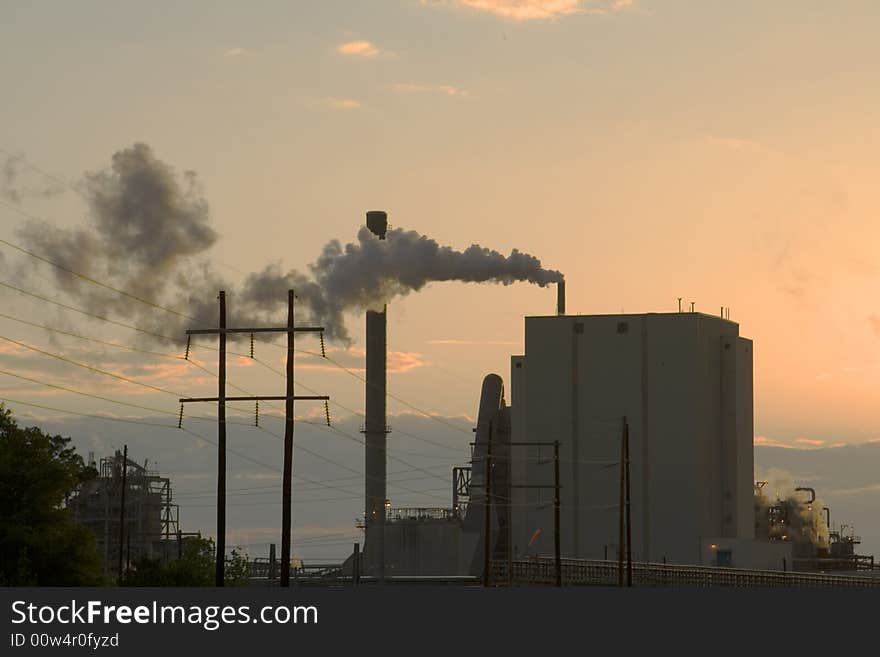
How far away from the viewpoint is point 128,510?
115 m

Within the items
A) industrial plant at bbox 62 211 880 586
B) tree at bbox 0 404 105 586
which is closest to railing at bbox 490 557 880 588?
industrial plant at bbox 62 211 880 586

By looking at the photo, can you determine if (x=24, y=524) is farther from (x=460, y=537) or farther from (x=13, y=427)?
(x=460, y=537)

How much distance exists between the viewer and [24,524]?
59.4 meters

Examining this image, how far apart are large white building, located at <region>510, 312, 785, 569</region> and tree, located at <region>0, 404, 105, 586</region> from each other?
4686 centimetres

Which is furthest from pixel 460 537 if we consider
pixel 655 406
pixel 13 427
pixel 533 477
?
pixel 13 427

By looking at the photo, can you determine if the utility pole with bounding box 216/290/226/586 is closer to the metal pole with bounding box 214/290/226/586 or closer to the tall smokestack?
the metal pole with bounding box 214/290/226/586

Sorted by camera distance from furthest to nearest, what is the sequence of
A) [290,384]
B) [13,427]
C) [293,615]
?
[13,427] < [290,384] < [293,615]

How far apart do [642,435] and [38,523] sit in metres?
51.3

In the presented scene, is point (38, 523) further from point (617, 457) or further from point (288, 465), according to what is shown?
point (617, 457)

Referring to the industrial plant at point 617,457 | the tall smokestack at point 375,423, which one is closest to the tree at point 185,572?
the industrial plant at point 617,457

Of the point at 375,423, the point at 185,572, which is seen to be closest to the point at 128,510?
the point at 375,423

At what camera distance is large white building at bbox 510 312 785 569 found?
334 feet

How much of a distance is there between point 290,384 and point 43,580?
12834 mm

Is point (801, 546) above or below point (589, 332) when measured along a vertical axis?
below
